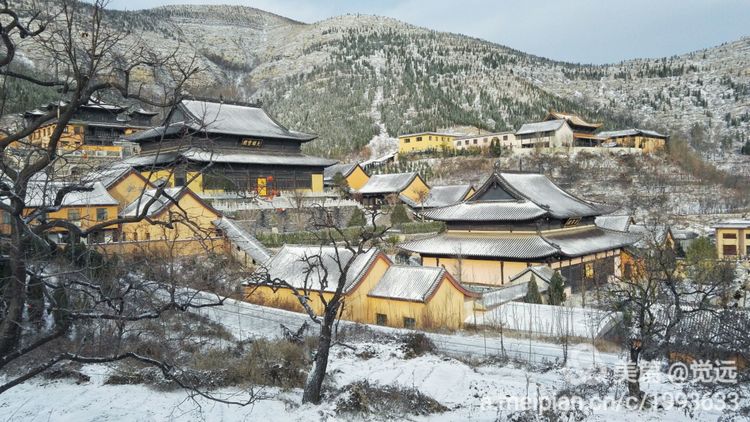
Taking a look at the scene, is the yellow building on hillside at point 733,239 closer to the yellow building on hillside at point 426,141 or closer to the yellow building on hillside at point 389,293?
the yellow building on hillside at point 389,293

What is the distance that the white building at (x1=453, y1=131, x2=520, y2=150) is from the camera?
205ft

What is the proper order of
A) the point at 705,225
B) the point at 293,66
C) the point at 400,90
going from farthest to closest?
the point at 293,66 → the point at 400,90 → the point at 705,225

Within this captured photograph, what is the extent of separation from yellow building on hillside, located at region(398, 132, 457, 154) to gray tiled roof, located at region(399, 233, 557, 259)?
137ft

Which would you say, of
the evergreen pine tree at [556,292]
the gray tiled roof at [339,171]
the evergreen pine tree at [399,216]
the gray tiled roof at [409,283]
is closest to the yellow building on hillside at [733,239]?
the evergreen pine tree at [556,292]

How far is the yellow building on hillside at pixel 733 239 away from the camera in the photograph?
105ft

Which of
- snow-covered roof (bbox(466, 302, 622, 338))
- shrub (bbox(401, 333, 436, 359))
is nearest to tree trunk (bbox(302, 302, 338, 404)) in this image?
shrub (bbox(401, 333, 436, 359))

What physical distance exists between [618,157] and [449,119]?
33.2 m

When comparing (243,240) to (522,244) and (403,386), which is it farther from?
(403,386)

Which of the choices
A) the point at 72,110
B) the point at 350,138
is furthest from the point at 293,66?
the point at 72,110

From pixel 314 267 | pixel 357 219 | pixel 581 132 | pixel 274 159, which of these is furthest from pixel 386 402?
pixel 581 132

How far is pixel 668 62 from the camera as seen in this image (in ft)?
475

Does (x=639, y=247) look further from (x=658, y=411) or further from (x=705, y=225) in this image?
(x=658, y=411)

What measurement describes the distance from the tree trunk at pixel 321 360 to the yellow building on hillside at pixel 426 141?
5903cm

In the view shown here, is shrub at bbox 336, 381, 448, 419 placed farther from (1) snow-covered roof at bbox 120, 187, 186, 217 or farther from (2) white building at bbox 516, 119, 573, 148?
(2) white building at bbox 516, 119, 573, 148
